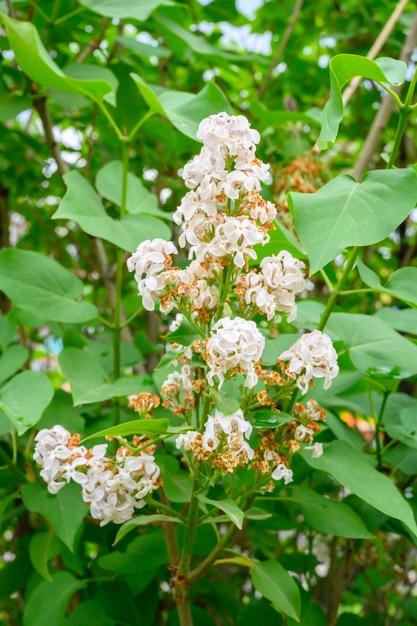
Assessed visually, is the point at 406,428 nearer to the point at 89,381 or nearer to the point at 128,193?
the point at 89,381

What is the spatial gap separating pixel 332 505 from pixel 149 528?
37 cm

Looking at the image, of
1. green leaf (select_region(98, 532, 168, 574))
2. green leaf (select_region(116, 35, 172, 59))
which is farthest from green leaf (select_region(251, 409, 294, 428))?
green leaf (select_region(116, 35, 172, 59))

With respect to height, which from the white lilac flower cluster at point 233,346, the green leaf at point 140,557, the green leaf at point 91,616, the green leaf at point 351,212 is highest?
the green leaf at point 351,212

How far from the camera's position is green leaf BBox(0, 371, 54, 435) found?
2.18ft

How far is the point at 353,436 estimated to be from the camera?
880 mm

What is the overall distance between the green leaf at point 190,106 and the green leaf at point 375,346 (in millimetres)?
275

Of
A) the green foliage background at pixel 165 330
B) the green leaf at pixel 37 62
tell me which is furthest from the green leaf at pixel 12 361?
the green leaf at pixel 37 62

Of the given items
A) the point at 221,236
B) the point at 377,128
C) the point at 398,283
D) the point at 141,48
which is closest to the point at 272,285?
the point at 221,236

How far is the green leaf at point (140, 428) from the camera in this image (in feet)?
1.77

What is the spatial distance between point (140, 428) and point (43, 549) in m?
0.37

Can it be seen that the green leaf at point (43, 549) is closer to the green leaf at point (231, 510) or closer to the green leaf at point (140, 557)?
the green leaf at point (140, 557)

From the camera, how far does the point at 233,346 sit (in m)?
0.52

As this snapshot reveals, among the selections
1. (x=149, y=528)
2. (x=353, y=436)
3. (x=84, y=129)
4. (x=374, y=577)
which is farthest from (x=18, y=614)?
(x=84, y=129)

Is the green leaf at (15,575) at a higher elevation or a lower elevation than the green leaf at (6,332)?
lower
